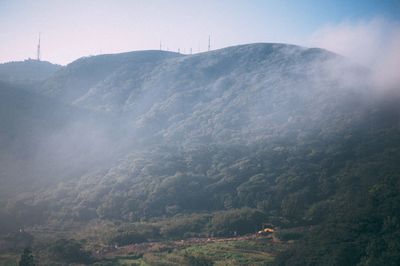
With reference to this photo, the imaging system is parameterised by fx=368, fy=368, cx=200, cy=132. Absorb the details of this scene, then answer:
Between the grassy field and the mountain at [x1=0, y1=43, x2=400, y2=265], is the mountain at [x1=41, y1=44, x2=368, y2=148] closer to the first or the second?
the mountain at [x1=0, y1=43, x2=400, y2=265]

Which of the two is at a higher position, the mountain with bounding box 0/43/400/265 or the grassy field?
the mountain with bounding box 0/43/400/265

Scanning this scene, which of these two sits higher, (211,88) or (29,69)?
(29,69)

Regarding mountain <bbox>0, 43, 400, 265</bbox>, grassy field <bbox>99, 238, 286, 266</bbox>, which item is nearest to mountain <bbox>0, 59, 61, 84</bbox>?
mountain <bbox>0, 43, 400, 265</bbox>

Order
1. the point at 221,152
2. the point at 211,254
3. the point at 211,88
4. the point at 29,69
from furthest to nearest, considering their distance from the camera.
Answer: the point at 29,69 < the point at 211,88 < the point at 221,152 < the point at 211,254

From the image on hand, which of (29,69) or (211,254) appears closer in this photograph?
(211,254)

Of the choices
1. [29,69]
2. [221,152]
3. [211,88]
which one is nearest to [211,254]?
[221,152]

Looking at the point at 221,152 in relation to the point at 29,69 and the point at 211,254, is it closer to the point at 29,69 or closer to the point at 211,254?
the point at 211,254

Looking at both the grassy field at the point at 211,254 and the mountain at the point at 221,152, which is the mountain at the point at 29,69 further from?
the grassy field at the point at 211,254

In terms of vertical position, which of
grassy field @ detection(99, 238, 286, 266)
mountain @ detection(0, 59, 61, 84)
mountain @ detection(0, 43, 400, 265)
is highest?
mountain @ detection(0, 59, 61, 84)
